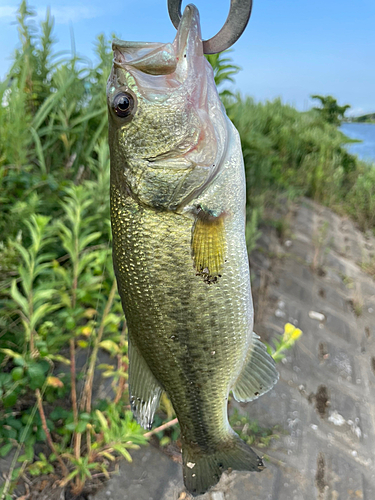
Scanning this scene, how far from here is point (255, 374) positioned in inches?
50.1

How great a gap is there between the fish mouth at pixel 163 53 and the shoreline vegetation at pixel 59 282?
78 cm

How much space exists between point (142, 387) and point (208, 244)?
20.7 inches

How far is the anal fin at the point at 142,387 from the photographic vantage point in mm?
1143

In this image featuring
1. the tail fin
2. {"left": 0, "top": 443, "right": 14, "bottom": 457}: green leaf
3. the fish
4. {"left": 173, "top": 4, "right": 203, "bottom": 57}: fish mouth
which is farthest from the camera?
{"left": 0, "top": 443, "right": 14, "bottom": 457}: green leaf

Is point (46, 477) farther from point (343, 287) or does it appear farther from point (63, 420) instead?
point (343, 287)

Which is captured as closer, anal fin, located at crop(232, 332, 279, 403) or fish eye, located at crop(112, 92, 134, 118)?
fish eye, located at crop(112, 92, 134, 118)

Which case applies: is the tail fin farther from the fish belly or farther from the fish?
the fish belly

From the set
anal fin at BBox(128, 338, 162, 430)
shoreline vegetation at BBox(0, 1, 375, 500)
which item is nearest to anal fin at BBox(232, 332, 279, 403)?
anal fin at BBox(128, 338, 162, 430)

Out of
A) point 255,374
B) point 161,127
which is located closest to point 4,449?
point 255,374

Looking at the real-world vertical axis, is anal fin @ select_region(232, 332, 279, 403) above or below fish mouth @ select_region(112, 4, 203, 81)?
below

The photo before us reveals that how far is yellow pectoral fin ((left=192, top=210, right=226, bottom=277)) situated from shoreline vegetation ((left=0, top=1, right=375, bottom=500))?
2.34ft

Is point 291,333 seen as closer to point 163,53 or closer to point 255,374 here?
point 255,374

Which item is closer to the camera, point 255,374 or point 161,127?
point 161,127

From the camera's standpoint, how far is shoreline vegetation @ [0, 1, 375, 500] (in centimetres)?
163
